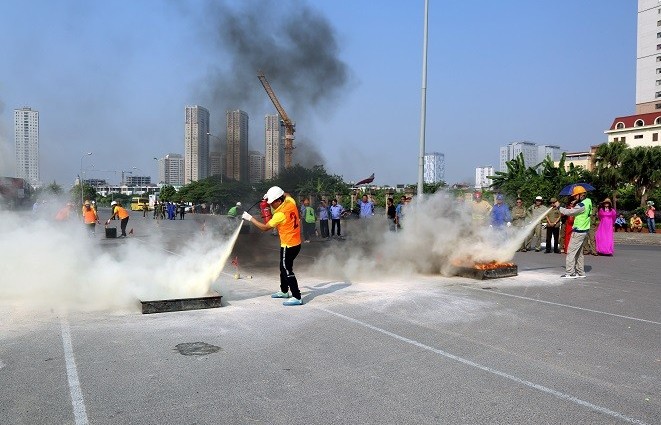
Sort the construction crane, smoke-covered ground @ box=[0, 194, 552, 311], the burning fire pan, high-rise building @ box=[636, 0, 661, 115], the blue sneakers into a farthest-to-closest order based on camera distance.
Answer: high-rise building @ box=[636, 0, 661, 115]
the construction crane
smoke-covered ground @ box=[0, 194, 552, 311]
the blue sneakers
the burning fire pan

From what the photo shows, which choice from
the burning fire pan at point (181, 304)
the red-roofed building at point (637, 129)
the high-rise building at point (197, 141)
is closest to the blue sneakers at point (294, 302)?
the burning fire pan at point (181, 304)

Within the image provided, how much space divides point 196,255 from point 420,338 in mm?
4005

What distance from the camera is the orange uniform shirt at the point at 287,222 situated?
Answer: 773 cm

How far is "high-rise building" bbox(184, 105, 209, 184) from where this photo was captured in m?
19.9

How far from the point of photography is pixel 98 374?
4.57 metres

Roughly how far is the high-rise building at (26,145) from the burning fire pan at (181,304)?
13.1 ft

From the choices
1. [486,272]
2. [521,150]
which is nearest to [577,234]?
[486,272]

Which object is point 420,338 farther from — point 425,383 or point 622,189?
point 622,189

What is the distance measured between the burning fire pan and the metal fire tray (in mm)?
5155

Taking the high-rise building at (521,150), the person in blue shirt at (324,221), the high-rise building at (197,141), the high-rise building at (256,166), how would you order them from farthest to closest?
1. the high-rise building at (521,150)
2. the high-rise building at (197,141)
3. the person in blue shirt at (324,221)
4. the high-rise building at (256,166)

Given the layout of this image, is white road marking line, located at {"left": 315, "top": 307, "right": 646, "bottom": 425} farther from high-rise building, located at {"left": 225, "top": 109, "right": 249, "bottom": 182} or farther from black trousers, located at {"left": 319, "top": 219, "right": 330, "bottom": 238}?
high-rise building, located at {"left": 225, "top": 109, "right": 249, "bottom": 182}

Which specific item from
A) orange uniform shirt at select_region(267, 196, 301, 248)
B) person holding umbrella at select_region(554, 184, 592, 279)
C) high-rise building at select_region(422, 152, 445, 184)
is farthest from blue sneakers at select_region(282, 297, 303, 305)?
high-rise building at select_region(422, 152, 445, 184)

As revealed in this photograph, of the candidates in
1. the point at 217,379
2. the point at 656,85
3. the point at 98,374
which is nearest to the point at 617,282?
the point at 217,379

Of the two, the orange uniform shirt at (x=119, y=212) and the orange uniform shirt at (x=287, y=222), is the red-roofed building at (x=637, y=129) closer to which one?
the orange uniform shirt at (x=119, y=212)
